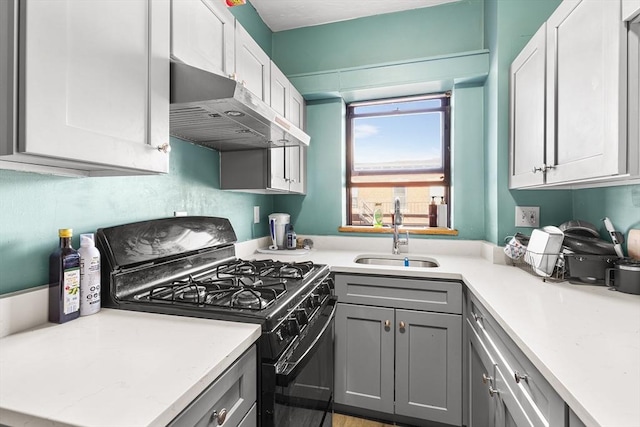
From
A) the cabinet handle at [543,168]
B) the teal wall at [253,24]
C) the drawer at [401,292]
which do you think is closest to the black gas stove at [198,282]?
the drawer at [401,292]

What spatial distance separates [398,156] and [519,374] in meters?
1.99

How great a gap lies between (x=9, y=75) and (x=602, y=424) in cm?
132

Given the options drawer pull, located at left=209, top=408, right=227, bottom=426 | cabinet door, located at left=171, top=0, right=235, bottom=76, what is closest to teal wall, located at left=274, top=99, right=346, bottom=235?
cabinet door, located at left=171, top=0, right=235, bottom=76

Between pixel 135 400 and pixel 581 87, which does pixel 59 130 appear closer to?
pixel 135 400

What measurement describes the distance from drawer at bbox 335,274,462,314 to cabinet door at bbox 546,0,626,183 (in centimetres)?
75

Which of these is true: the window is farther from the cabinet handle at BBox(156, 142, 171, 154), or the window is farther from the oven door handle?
the cabinet handle at BBox(156, 142, 171, 154)

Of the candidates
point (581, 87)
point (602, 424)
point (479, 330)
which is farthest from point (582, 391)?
point (581, 87)

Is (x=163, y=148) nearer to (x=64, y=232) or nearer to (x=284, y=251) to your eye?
(x=64, y=232)

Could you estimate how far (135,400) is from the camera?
57 centimetres

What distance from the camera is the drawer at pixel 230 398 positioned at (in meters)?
0.66

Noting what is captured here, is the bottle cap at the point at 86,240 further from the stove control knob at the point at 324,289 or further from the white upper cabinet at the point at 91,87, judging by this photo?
the stove control knob at the point at 324,289

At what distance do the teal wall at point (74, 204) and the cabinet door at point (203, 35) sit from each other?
49 centimetres

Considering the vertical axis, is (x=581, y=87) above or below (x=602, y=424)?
above

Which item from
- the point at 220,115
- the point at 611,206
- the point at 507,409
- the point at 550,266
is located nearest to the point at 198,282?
the point at 220,115
